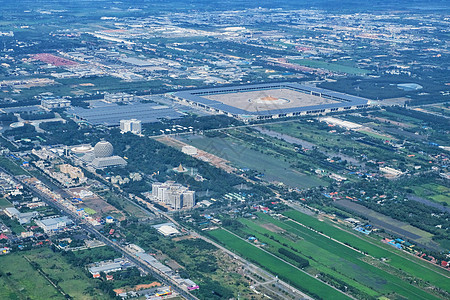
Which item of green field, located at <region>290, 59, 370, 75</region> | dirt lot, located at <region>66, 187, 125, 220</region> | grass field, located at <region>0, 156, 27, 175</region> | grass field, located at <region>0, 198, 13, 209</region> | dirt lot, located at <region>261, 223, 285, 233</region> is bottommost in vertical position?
green field, located at <region>290, 59, 370, 75</region>

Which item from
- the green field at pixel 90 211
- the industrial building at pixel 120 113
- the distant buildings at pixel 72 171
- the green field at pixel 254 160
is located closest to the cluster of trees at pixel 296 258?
the green field at pixel 254 160

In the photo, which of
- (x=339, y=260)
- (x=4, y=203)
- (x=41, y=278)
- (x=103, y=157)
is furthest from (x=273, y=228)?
(x=4, y=203)

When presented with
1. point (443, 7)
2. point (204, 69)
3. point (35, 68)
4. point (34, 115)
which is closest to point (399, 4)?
point (443, 7)

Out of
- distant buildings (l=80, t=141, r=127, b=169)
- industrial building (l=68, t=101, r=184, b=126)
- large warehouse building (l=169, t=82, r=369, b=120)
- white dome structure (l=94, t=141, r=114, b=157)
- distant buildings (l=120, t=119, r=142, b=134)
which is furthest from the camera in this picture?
large warehouse building (l=169, t=82, r=369, b=120)

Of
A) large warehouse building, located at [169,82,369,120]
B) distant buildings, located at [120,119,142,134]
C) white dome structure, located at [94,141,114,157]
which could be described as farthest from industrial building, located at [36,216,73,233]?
large warehouse building, located at [169,82,369,120]

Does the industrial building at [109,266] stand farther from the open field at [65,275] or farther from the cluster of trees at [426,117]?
the cluster of trees at [426,117]

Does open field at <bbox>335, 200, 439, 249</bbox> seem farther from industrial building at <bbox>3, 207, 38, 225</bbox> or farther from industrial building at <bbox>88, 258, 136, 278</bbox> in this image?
industrial building at <bbox>3, 207, 38, 225</bbox>
